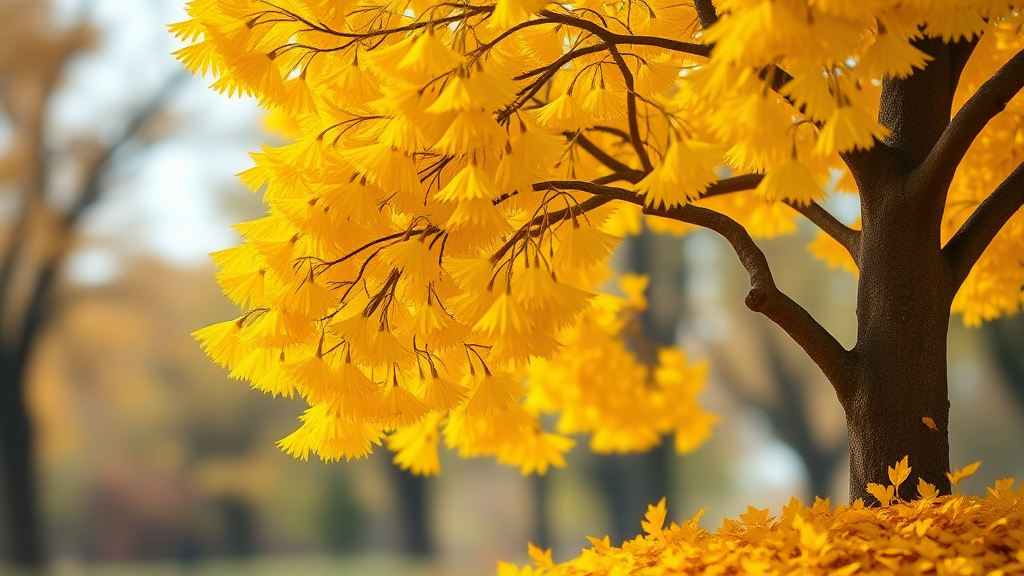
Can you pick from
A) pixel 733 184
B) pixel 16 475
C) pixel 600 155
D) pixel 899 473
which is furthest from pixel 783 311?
pixel 16 475

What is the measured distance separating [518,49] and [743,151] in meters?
0.62

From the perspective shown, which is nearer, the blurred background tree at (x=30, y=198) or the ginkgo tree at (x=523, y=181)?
the ginkgo tree at (x=523, y=181)

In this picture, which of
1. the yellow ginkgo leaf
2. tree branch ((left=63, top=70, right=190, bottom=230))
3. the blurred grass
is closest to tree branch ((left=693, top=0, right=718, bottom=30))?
the yellow ginkgo leaf

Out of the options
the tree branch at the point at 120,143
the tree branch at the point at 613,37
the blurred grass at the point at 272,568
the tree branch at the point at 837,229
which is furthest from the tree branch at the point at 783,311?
the blurred grass at the point at 272,568

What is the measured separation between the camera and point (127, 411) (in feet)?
24.8

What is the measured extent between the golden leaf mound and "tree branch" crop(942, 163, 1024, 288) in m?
0.47

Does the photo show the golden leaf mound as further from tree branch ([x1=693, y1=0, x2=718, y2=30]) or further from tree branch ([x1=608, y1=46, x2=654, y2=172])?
tree branch ([x1=693, y1=0, x2=718, y2=30])

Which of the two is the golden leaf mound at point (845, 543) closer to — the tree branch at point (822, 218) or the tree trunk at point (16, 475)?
the tree branch at point (822, 218)

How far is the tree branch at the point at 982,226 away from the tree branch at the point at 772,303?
315mm

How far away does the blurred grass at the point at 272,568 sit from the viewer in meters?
7.61

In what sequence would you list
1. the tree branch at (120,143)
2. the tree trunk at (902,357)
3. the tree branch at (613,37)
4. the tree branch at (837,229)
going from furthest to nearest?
the tree branch at (120,143), the tree branch at (837,229), the tree trunk at (902,357), the tree branch at (613,37)

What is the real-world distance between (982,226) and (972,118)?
29cm

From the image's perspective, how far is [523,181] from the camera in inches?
62.9

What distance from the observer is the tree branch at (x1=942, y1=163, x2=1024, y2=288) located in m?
2.02
